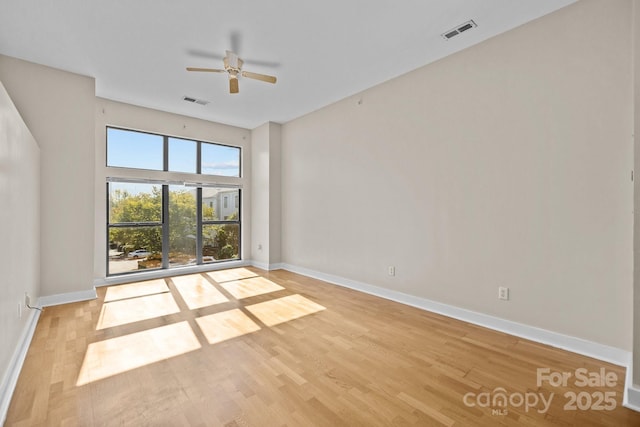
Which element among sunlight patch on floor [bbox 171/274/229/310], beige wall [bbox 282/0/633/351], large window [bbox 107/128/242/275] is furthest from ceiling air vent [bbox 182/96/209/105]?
sunlight patch on floor [bbox 171/274/229/310]

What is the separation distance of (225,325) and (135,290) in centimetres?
226

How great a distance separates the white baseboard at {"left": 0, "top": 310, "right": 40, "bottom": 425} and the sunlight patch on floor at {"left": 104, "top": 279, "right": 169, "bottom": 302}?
1034 millimetres

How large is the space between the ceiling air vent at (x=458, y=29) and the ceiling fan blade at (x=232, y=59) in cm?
226

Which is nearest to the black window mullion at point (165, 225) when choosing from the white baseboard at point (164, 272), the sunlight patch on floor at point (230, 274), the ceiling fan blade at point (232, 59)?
the white baseboard at point (164, 272)

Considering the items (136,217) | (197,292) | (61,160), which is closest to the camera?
(61,160)

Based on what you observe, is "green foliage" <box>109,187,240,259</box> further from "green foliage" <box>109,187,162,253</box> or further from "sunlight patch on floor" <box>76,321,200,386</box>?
"sunlight patch on floor" <box>76,321,200,386</box>

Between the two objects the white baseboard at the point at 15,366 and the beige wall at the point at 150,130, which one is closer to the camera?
the white baseboard at the point at 15,366

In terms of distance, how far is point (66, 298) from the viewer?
391 centimetres

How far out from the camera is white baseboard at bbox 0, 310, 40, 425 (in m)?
1.81

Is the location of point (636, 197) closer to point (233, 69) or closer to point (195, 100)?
point (233, 69)

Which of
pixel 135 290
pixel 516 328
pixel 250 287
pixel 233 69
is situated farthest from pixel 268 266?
pixel 516 328

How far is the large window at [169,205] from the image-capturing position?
16.6ft

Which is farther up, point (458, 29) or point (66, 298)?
point (458, 29)

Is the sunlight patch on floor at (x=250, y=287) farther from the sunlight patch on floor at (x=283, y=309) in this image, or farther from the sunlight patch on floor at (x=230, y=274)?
the sunlight patch on floor at (x=283, y=309)
